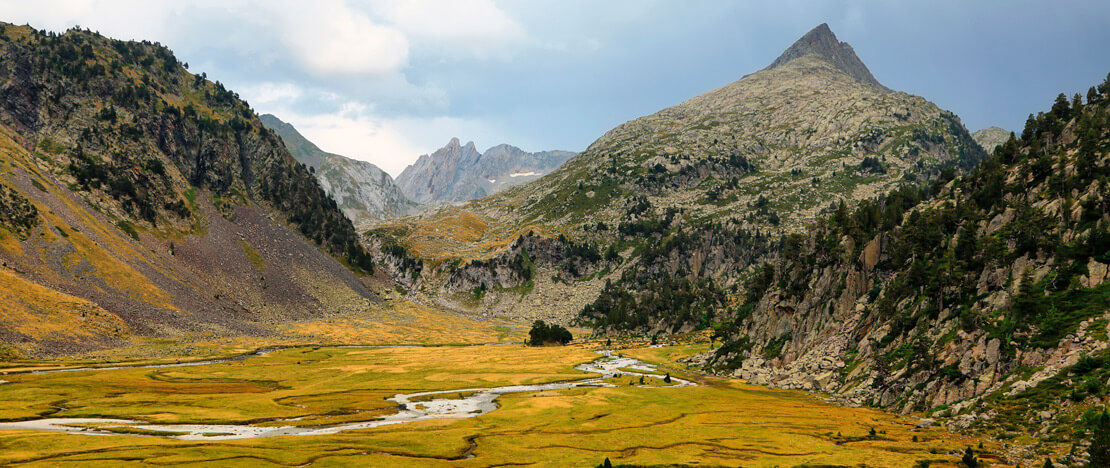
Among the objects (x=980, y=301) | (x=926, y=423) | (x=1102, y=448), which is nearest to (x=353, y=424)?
(x=926, y=423)

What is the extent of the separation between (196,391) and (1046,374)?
4474 inches

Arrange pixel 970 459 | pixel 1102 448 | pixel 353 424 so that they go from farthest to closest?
pixel 353 424 < pixel 970 459 < pixel 1102 448

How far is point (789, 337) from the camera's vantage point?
366 ft

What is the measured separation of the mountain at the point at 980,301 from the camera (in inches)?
2034

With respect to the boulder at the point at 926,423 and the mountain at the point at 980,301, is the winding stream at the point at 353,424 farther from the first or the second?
the boulder at the point at 926,423

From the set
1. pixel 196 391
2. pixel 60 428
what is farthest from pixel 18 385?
pixel 60 428

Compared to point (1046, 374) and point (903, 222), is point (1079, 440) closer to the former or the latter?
point (1046, 374)

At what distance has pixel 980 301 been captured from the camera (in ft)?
221

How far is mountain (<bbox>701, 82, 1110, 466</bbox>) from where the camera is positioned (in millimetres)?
51656

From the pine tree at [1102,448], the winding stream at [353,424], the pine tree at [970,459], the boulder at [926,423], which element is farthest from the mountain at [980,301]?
the winding stream at [353,424]

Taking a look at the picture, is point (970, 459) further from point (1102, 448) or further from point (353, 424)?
point (353, 424)

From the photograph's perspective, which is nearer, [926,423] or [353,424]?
[926,423]

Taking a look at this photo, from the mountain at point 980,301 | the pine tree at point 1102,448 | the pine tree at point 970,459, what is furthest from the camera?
the mountain at point 980,301

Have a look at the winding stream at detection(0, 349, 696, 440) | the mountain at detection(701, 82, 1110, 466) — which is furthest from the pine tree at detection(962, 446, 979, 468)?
the winding stream at detection(0, 349, 696, 440)
